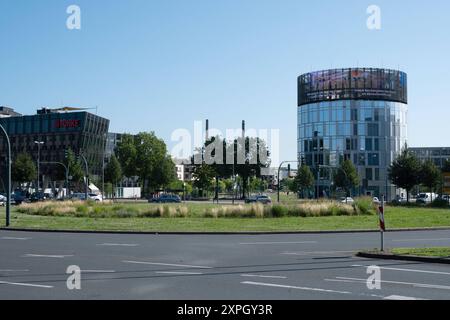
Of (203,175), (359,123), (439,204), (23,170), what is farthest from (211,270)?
(359,123)

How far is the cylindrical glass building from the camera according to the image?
9344cm

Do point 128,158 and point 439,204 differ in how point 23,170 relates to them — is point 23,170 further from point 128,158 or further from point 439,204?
point 439,204

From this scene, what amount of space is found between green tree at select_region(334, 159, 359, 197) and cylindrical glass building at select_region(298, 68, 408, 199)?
9.10 meters

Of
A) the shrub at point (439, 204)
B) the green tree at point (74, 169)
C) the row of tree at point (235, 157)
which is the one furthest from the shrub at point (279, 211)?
the row of tree at point (235, 157)

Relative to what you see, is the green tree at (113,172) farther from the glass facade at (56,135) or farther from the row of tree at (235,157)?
the glass facade at (56,135)

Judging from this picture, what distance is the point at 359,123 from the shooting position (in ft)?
307

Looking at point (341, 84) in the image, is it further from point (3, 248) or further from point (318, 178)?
point (3, 248)

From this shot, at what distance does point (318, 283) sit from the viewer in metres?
10.8

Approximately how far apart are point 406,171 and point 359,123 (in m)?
29.8

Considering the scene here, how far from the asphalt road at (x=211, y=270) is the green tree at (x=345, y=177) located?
5981 cm

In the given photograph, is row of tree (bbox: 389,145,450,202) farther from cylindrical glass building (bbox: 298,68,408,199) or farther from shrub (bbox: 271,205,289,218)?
shrub (bbox: 271,205,289,218)

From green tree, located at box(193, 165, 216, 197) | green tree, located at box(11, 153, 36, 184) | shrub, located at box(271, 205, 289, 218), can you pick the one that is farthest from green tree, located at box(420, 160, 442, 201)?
green tree, located at box(11, 153, 36, 184)

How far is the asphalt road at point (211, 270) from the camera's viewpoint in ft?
31.8

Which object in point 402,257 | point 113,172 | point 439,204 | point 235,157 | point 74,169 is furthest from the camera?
point 235,157
